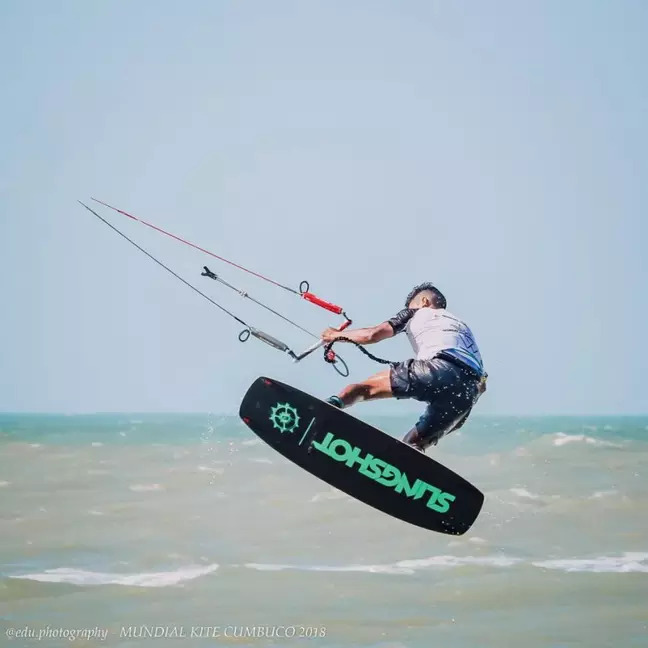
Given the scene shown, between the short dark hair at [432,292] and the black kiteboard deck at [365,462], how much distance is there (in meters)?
1.13

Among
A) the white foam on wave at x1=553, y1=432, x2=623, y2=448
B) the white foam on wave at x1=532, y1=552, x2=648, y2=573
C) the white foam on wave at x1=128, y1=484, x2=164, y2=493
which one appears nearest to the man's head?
the white foam on wave at x1=532, y1=552, x2=648, y2=573

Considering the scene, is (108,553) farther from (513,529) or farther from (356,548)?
(513,529)

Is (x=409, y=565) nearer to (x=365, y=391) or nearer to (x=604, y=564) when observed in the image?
(x=604, y=564)

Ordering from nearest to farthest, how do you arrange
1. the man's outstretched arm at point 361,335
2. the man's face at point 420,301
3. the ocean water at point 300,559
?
the man's outstretched arm at point 361,335
the man's face at point 420,301
the ocean water at point 300,559

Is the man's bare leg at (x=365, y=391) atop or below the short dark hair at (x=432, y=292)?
below

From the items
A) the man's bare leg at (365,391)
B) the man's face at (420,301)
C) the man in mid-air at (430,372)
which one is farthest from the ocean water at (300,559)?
the man's face at (420,301)

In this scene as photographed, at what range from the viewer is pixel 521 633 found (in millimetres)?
18422

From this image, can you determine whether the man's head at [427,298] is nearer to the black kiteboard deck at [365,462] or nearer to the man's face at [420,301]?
the man's face at [420,301]

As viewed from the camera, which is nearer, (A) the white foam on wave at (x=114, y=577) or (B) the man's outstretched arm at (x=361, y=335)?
(B) the man's outstretched arm at (x=361, y=335)

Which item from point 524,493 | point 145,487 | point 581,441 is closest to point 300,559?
point 524,493

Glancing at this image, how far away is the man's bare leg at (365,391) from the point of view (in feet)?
26.6

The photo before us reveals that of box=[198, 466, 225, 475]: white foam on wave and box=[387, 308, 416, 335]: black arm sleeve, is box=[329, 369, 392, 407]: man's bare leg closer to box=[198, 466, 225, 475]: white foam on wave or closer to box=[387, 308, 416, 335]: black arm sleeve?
box=[387, 308, 416, 335]: black arm sleeve

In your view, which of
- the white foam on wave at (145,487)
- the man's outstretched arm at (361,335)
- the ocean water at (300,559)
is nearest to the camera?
the man's outstretched arm at (361,335)

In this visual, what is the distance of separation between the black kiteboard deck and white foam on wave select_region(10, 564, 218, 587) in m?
14.2
